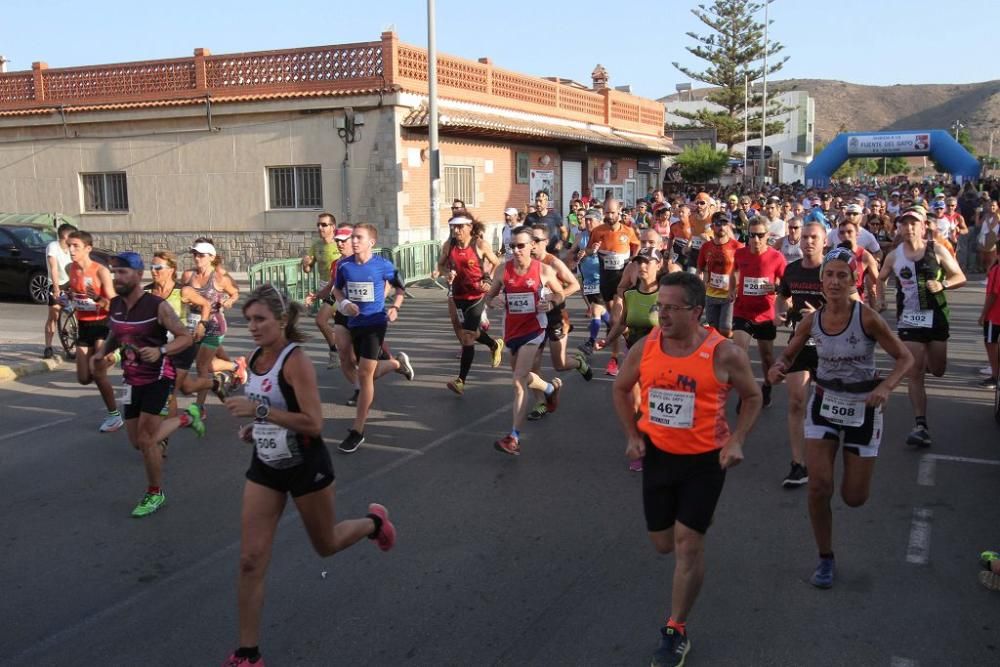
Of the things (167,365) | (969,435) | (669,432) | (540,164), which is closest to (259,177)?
(540,164)

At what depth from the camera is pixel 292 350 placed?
4.37 m

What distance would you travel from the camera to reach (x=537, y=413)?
8.71 m

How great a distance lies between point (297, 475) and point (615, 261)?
27.7ft

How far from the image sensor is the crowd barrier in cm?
1666

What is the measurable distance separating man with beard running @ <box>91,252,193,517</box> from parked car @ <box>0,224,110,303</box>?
12.4 meters

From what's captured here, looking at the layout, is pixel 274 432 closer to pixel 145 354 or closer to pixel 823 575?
pixel 145 354

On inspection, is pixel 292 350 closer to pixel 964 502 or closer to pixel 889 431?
pixel 964 502

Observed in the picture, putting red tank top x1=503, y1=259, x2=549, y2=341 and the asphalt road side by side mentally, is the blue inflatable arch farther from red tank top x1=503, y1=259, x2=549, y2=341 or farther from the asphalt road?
red tank top x1=503, y1=259, x2=549, y2=341

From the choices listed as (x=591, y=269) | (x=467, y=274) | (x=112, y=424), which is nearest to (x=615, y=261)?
(x=591, y=269)

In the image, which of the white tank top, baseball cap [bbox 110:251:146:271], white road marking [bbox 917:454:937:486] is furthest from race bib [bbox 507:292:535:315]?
the white tank top

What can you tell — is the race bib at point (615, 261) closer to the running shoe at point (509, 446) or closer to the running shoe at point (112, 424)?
the running shoe at point (509, 446)

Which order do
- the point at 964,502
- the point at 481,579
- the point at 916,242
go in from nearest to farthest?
the point at 481,579, the point at 964,502, the point at 916,242

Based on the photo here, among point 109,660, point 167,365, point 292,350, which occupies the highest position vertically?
point 292,350

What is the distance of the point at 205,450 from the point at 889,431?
5.95 m
